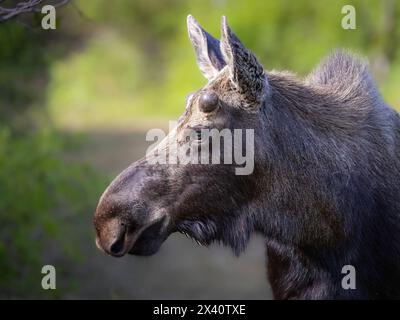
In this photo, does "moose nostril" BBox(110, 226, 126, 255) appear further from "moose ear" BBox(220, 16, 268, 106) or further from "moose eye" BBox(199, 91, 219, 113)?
"moose ear" BBox(220, 16, 268, 106)

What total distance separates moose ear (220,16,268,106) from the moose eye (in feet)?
0.63

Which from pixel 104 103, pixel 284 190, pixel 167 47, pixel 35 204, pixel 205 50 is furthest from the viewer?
pixel 167 47

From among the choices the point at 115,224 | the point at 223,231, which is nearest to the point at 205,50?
the point at 223,231

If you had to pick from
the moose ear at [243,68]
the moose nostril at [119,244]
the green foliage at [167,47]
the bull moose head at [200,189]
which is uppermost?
the green foliage at [167,47]

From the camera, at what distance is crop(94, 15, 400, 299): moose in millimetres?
5562

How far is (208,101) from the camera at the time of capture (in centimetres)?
567

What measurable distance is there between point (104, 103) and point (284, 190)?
61.1 ft

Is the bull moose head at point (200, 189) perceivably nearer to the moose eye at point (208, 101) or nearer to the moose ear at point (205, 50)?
the moose eye at point (208, 101)

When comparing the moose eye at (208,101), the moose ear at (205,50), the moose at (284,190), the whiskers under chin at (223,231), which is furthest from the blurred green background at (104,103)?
the whiskers under chin at (223,231)

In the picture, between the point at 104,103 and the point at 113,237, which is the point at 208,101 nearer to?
the point at 113,237

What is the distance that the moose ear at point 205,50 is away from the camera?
6425 millimetres

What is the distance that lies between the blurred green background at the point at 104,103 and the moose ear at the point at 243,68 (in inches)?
73.7

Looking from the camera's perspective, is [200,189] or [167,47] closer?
[200,189]
